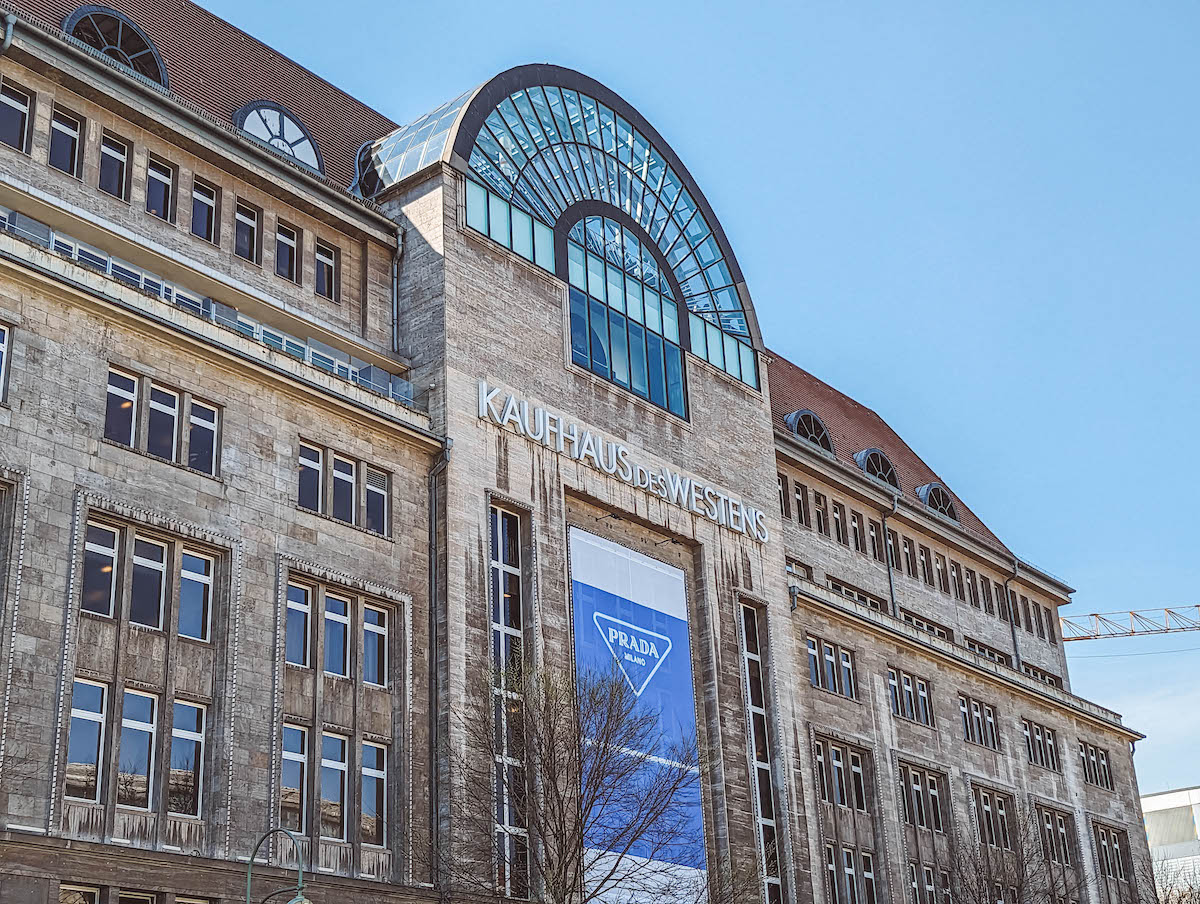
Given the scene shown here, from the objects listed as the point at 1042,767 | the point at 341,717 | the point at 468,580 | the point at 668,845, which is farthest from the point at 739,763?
the point at 1042,767

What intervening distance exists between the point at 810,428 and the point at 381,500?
81.0ft

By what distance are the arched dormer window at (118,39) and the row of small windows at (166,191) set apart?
2734mm

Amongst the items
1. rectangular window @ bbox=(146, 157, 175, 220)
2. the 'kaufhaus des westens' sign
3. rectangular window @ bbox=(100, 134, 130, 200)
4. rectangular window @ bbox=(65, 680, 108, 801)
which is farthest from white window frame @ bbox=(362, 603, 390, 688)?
rectangular window @ bbox=(100, 134, 130, 200)

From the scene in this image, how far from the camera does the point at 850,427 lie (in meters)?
66.1

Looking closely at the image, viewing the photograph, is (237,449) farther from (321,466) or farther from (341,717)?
(341,717)

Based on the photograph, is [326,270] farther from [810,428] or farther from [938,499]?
[938,499]

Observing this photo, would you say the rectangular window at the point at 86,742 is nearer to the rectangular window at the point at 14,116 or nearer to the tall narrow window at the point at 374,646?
the tall narrow window at the point at 374,646

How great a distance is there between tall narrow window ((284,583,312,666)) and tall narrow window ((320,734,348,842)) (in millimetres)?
1768

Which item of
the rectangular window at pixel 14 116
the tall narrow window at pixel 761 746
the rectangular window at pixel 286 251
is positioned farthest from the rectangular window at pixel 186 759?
the tall narrow window at pixel 761 746

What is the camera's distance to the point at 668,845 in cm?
4034

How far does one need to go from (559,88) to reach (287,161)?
1092 cm

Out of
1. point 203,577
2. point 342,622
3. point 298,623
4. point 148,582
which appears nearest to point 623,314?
point 342,622

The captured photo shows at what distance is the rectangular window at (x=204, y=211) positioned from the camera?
3756cm

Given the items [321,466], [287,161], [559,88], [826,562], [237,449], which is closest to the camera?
[237,449]
